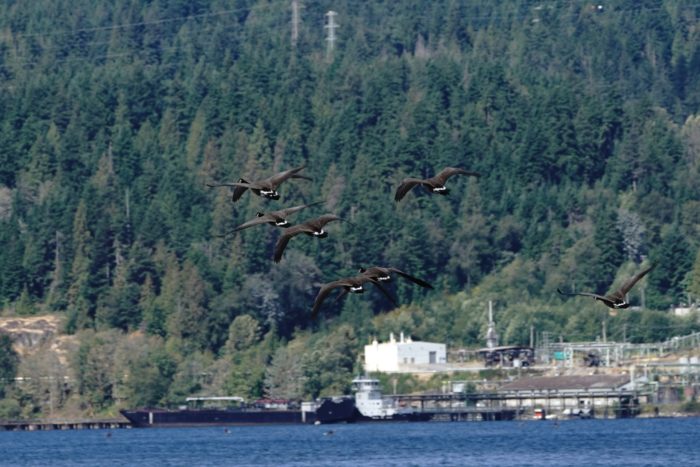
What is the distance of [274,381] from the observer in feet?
Result: 636

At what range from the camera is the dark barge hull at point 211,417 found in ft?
613

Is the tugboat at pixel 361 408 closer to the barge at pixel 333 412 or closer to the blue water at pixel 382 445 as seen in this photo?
the barge at pixel 333 412

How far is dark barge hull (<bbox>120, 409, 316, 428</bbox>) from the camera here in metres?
187

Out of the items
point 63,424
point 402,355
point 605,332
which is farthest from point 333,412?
point 605,332

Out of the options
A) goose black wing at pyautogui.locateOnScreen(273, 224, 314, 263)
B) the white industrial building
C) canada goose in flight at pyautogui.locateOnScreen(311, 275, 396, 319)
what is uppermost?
the white industrial building

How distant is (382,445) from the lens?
143375 mm

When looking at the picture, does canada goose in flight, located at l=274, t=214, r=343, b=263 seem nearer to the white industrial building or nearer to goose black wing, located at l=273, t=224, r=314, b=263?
goose black wing, located at l=273, t=224, r=314, b=263

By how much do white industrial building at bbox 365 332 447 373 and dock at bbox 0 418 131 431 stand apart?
21500 mm

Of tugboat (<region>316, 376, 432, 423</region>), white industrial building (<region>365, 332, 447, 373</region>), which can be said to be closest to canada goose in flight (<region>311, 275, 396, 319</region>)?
tugboat (<region>316, 376, 432, 423</region>)

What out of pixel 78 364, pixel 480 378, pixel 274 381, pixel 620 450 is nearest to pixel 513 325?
pixel 480 378

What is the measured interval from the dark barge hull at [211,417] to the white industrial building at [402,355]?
1107cm

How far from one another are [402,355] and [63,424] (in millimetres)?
28876

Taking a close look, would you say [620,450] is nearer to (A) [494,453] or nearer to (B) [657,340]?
(A) [494,453]

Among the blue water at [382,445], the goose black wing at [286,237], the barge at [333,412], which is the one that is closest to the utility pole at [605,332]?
the barge at [333,412]
